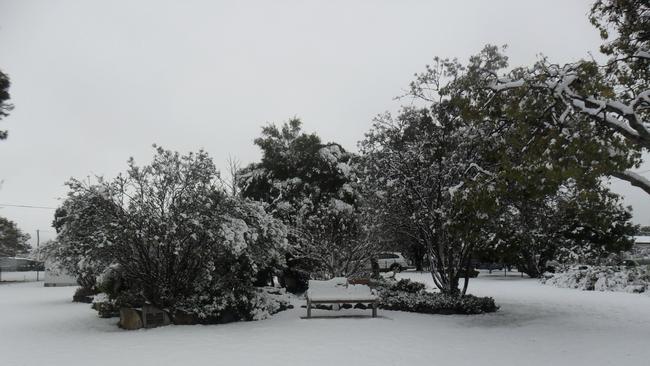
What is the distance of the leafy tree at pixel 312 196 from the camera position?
1731cm

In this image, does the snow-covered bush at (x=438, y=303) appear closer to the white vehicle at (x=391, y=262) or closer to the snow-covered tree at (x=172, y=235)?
the snow-covered tree at (x=172, y=235)

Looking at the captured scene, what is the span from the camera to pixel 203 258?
11227 millimetres

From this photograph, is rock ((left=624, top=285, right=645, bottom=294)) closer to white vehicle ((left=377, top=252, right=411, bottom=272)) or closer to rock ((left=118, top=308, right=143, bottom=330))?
white vehicle ((left=377, top=252, right=411, bottom=272))

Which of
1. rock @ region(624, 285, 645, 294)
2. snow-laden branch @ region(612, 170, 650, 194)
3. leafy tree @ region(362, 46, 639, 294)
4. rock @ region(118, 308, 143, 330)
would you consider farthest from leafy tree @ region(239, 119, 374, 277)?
rock @ region(624, 285, 645, 294)

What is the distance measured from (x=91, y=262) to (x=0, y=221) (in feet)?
33.4

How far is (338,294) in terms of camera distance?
1181cm

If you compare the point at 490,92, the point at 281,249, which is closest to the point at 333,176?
the point at 281,249

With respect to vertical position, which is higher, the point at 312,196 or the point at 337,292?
the point at 312,196

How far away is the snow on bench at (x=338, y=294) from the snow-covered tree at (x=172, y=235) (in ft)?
5.23

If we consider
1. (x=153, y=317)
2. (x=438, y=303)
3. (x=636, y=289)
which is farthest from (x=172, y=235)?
(x=636, y=289)

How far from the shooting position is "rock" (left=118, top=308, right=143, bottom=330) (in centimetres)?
1045

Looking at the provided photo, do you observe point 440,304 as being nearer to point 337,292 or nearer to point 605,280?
point 337,292

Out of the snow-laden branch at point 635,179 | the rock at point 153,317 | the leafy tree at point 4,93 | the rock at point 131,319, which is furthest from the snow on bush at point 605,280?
the leafy tree at point 4,93

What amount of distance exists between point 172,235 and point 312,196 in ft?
28.7
